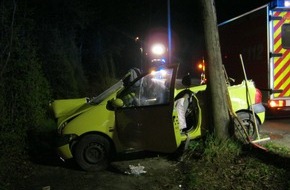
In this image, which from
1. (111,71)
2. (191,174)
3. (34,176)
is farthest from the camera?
(111,71)

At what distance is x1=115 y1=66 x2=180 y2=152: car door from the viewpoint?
676 centimetres

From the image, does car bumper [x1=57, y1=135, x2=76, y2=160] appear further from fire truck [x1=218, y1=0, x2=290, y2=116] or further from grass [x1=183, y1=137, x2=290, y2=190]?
fire truck [x1=218, y1=0, x2=290, y2=116]

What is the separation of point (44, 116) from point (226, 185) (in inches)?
207

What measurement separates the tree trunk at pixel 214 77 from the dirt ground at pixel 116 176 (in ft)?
3.20

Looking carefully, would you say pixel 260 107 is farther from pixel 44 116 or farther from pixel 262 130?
pixel 44 116

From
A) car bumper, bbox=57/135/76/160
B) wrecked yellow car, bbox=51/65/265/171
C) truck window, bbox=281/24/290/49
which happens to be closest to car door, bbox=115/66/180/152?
wrecked yellow car, bbox=51/65/265/171

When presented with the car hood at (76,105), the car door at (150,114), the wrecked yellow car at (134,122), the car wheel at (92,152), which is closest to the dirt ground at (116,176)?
the car wheel at (92,152)

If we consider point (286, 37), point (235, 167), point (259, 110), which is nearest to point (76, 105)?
point (235, 167)

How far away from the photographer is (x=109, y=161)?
7273 mm

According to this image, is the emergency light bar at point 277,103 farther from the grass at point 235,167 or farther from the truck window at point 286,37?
the grass at point 235,167

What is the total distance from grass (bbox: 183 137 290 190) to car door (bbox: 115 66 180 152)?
0.52 metres

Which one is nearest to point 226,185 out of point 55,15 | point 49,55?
point 49,55

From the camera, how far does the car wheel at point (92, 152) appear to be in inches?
281

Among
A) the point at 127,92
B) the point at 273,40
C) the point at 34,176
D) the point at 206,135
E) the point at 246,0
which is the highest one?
the point at 246,0
